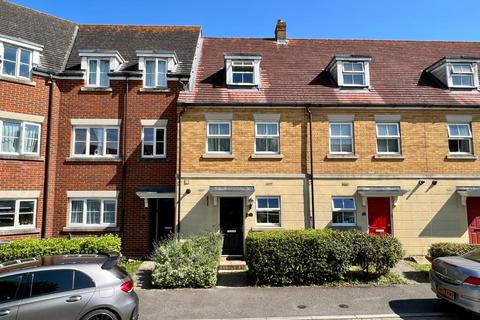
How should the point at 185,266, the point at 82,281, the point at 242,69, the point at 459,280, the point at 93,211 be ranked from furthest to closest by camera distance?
the point at 242,69
the point at 93,211
the point at 185,266
the point at 459,280
the point at 82,281

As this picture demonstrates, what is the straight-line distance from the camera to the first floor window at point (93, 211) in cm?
1420

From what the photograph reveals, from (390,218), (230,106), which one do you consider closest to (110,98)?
(230,106)

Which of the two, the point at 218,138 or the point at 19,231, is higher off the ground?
the point at 218,138

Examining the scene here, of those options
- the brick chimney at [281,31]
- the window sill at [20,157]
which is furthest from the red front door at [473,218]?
the window sill at [20,157]

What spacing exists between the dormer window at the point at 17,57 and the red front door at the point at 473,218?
59.5ft

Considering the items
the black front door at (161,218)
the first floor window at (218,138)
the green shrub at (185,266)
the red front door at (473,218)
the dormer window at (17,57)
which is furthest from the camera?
the black front door at (161,218)

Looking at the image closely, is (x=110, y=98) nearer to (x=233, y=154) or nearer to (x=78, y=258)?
(x=233, y=154)

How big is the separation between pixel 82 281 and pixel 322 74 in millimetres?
13566

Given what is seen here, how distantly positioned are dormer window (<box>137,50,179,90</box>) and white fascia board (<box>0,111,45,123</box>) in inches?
171

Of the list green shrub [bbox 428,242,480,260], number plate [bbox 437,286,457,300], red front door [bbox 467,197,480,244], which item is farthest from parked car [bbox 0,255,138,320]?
red front door [bbox 467,197,480,244]

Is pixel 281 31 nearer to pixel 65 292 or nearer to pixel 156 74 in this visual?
pixel 156 74

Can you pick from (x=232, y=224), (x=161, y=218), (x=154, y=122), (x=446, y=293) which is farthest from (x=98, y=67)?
(x=446, y=293)

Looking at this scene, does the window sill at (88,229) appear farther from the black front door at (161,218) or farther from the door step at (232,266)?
the door step at (232,266)

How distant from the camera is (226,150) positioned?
46.0 feet
